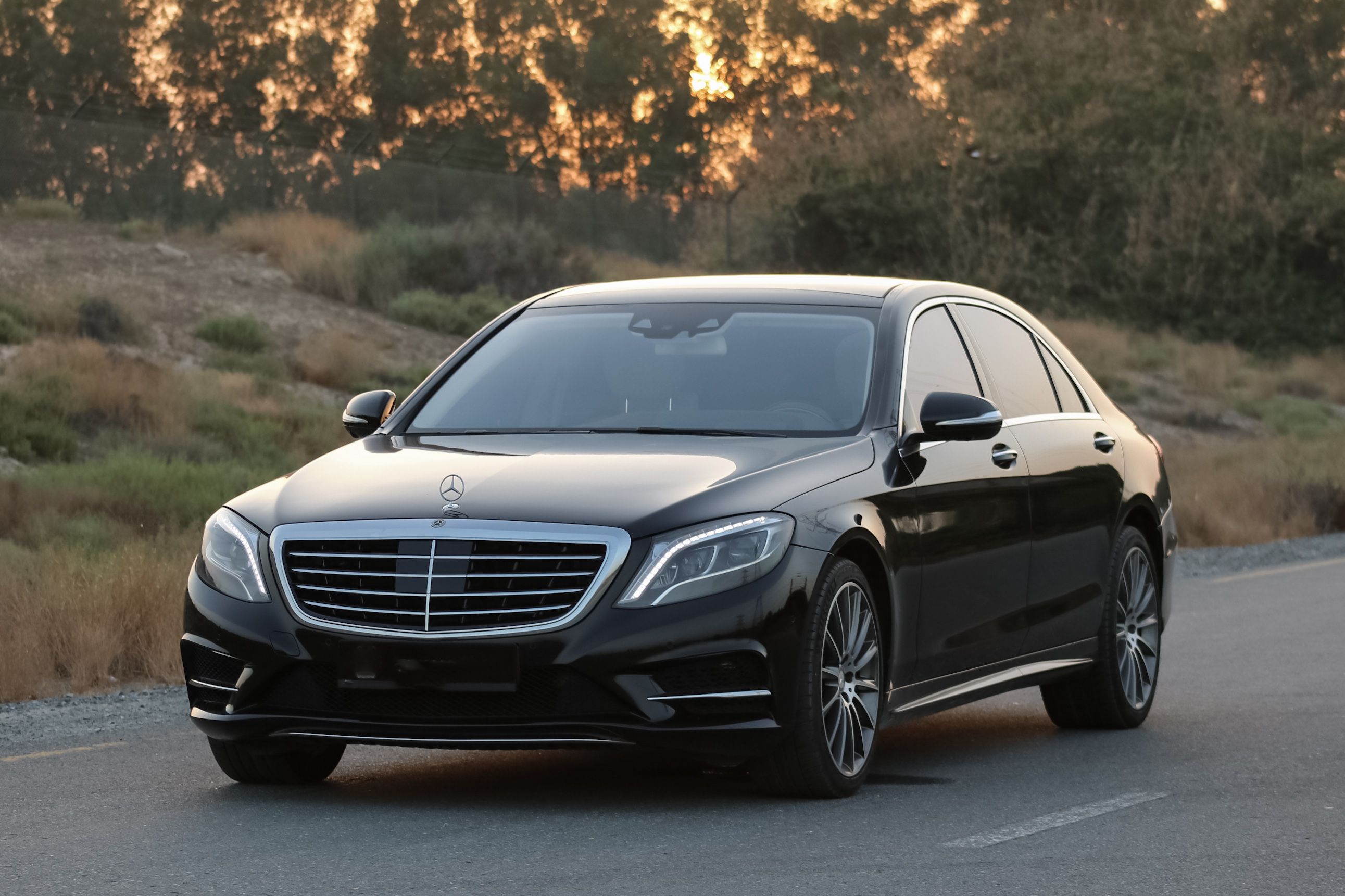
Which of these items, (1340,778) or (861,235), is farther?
(861,235)

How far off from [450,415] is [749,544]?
5.83 ft

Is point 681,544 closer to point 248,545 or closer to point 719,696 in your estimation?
point 719,696

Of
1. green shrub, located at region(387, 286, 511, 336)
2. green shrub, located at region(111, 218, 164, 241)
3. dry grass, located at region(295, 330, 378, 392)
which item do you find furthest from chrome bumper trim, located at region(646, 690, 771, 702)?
green shrub, located at region(111, 218, 164, 241)

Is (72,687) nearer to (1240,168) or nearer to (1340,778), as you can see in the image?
(1340,778)

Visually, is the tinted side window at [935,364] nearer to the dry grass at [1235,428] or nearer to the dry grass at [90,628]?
the dry grass at [90,628]

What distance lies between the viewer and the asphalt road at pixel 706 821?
5.81 metres

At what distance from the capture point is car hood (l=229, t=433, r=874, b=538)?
6605 mm

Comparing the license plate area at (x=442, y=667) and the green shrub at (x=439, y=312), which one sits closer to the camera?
the license plate area at (x=442, y=667)

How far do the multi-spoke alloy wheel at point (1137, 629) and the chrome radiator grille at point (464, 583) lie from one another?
3348 mm

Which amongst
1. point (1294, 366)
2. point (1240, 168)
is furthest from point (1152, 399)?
point (1240, 168)

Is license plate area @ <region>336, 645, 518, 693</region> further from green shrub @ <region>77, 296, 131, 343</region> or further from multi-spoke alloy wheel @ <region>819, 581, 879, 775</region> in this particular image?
green shrub @ <region>77, 296, 131, 343</region>

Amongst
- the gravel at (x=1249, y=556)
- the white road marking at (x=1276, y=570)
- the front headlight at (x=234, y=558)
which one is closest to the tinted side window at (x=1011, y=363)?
the front headlight at (x=234, y=558)

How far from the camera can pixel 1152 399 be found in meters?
40.3

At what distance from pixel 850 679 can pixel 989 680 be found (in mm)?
1205
